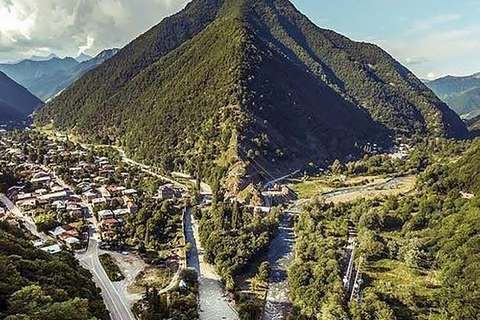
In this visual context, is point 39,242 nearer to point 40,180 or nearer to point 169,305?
point 169,305

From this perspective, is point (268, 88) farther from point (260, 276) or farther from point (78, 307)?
point (78, 307)

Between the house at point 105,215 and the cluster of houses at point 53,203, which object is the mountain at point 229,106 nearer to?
the cluster of houses at point 53,203

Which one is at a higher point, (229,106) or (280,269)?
(229,106)

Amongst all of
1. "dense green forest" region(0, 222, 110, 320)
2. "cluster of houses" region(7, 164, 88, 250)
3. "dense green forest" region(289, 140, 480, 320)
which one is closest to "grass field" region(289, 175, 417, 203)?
"dense green forest" region(289, 140, 480, 320)

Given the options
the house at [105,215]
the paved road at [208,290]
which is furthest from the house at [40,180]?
the paved road at [208,290]

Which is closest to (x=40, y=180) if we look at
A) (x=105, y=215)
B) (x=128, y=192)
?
(x=128, y=192)

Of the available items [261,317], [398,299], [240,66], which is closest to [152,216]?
[261,317]

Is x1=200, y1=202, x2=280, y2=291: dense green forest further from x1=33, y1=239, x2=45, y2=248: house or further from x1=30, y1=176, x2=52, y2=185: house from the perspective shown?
x1=30, y1=176, x2=52, y2=185: house
